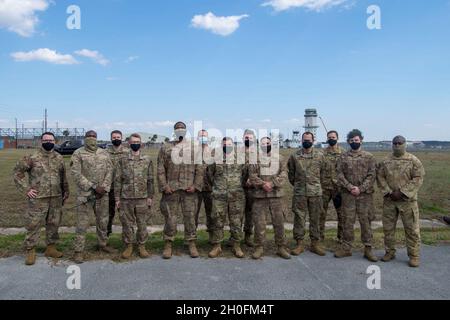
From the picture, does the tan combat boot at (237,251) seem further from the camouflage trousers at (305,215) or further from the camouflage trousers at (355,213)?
the camouflage trousers at (355,213)

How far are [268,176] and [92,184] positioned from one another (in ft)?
9.44

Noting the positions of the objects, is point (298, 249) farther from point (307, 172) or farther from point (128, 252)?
point (128, 252)

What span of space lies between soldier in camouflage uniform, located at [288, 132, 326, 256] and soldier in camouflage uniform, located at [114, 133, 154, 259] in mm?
2544

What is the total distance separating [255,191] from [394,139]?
2.47m

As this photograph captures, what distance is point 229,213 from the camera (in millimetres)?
5922

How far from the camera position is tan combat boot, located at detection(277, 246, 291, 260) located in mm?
5654

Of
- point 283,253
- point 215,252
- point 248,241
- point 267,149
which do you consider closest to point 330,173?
point 267,149

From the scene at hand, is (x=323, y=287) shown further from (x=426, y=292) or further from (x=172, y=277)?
(x=172, y=277)

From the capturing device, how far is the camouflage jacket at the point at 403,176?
18.2ft

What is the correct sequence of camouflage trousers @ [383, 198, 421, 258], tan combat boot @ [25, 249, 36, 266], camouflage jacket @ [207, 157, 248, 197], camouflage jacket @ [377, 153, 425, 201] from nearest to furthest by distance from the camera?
tan combat boot @ [25, 249, 36, 266] < camouflage trousers @ [383, 198, 421, 258] < camouflage jacket @ [377, 153, 425, 201] < camouflage jacket @ [207, 157, 248, 197]

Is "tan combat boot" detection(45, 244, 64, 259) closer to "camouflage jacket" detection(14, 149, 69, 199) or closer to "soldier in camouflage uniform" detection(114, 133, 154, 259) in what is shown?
"camouflage jacket" detection(14, 149, 69, 199)

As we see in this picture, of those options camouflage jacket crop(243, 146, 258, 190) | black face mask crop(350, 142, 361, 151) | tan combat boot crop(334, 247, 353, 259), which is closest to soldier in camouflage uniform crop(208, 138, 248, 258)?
camouflage jacket crop(243, 146, 258, 190)
